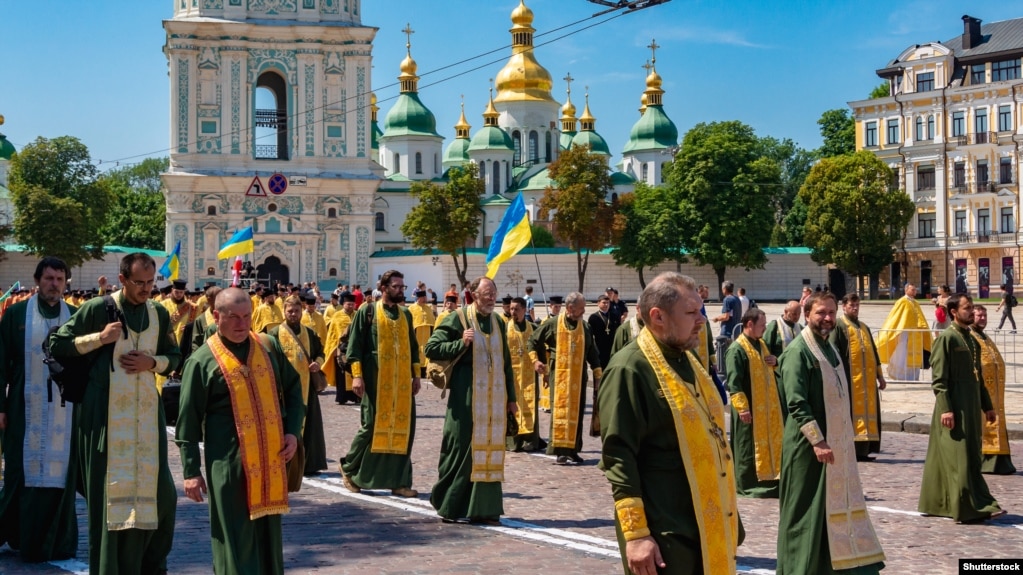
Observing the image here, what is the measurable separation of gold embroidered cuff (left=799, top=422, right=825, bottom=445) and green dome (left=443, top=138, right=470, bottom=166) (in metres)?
91.4

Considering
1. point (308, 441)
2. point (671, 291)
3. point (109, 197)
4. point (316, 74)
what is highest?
point (316, 74)

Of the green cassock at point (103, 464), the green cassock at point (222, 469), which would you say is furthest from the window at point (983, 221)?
the green cassock at point (222, 469)

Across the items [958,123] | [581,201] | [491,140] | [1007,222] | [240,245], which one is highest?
[491,140]

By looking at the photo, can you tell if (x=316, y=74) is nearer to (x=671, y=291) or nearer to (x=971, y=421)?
(x=971, y=421)

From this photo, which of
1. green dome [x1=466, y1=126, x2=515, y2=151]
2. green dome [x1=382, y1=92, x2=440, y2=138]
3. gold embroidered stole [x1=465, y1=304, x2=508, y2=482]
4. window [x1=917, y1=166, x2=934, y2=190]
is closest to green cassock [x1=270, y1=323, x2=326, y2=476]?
gold embroidered stole [x1=465, y1=304, x2=508, y2=482]

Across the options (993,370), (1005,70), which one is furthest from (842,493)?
(1005,70)

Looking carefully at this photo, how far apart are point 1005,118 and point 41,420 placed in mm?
59274

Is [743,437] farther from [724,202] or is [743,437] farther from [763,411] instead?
[724,202]

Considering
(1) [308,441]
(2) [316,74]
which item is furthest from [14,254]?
(1) [308,441]

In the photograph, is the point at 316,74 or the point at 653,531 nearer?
the point at 653,531

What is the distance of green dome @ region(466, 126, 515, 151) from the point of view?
3565 inches

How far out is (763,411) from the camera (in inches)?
450

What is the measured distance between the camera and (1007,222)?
61812 millimetres

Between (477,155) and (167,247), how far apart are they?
35.6 metres
